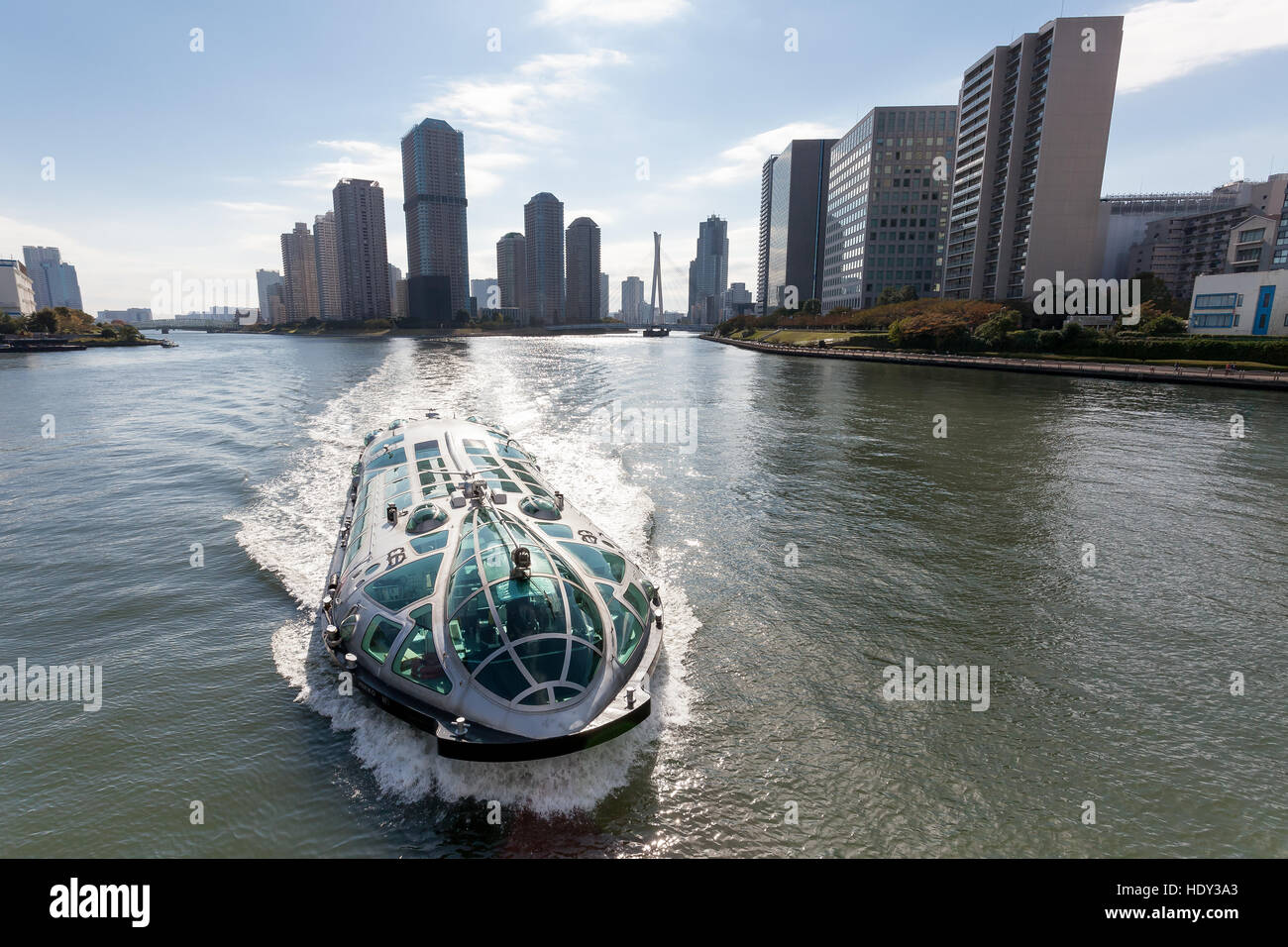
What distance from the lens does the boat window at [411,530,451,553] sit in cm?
1604

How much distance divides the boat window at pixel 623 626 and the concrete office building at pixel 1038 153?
540 ft

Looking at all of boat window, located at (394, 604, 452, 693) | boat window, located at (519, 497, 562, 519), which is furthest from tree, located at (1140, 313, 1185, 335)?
boat window, located at (394, 604, 452, 693)

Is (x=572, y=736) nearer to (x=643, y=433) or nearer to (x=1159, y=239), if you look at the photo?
(x=643, y=433)

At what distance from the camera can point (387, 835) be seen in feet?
39.7

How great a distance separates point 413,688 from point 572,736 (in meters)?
4.08

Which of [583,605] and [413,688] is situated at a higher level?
[583,605]

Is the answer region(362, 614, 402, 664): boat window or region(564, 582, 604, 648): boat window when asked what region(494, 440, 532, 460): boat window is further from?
region(564, 582, 604, 648): boat window

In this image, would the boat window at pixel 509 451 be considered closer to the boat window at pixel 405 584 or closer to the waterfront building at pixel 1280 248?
the boat window at pixel 405 584

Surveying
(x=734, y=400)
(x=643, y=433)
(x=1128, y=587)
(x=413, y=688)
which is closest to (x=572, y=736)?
(x=413, y=688)

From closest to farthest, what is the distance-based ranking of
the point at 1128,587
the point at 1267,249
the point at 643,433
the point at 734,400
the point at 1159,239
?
the point at 1128,587 < the point at 643,433 < the point at 734,400 < the point at 1267,249 < the point at 1159,239

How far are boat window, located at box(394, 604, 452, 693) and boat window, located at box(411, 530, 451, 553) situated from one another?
2.12 meters

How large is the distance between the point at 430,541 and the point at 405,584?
1.62 metres
